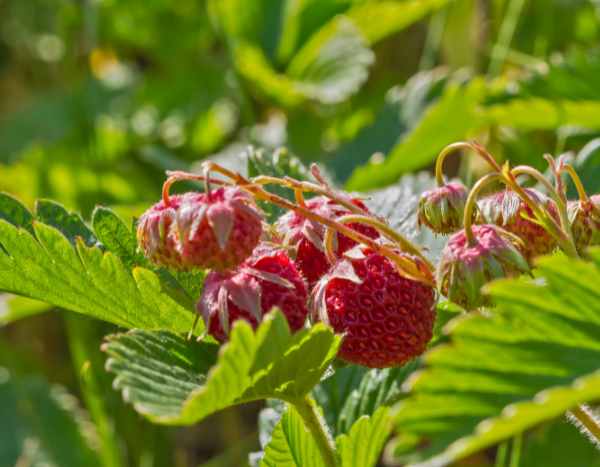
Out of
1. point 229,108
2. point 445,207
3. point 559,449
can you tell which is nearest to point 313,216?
point 445,207

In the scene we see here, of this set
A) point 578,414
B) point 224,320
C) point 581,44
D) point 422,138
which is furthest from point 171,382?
point 581,44

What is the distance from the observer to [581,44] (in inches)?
88.0

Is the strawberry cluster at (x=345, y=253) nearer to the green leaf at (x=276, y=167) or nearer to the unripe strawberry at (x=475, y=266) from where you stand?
the unripe strawberry at (x=475, y=266)

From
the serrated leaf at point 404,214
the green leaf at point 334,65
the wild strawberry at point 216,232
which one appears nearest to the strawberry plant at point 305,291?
the wild strawberry at point 216,232

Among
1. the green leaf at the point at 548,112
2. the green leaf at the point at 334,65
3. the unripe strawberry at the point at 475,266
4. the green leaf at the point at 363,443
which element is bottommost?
the green leaf at the point at 363,443

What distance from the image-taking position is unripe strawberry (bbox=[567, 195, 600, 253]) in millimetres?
963

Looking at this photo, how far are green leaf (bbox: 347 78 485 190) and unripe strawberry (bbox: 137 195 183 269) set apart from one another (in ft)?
2.35

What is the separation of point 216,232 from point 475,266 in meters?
0.21

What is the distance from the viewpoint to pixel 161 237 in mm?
913

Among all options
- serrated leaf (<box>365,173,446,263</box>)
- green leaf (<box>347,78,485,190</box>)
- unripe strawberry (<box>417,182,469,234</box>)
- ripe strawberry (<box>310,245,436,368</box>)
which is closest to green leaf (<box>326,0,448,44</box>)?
green leaf (<box>347,78,485,190</box>)

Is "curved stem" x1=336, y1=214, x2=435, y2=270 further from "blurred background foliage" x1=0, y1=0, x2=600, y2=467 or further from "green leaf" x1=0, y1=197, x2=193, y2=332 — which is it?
"blurred background foliage" x1=0, y1=0, x2=600, y2=467

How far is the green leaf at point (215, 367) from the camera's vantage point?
29.9 inches

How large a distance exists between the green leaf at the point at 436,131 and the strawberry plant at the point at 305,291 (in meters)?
0.59

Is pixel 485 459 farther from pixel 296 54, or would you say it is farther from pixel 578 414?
pixel 578 414
